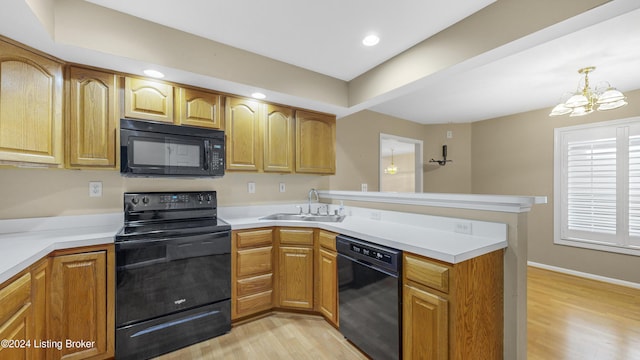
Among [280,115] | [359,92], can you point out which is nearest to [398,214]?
[359,92]

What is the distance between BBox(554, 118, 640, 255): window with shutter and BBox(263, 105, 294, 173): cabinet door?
160 inches

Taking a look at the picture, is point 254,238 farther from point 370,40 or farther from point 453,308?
point 370,40

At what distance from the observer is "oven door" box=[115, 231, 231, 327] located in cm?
177

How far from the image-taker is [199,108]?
2312 mm

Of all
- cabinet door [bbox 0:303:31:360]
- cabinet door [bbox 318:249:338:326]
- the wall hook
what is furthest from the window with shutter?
cabinet door [bbox 0:303:31:360]

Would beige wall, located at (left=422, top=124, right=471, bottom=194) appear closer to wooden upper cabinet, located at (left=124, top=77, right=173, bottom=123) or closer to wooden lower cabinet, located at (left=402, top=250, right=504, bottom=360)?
wooden lower cabinet, located at (left=402, top=250, right=504, bottom=360)

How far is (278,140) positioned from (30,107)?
1819 mm

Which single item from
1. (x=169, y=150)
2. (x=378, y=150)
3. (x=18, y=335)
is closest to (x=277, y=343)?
(x=18, y=335)

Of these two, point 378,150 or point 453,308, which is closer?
point 453,308

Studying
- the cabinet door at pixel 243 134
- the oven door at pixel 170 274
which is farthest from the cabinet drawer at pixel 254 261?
the cabinet door at pixel 243 134

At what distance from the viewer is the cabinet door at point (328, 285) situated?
2.16m

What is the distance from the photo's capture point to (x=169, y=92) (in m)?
2.17

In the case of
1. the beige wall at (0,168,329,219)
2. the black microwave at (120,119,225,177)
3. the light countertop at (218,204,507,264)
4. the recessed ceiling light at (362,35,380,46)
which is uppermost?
the recessed ceiling light at (362,35,380,46)

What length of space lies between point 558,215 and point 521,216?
10.6 ft
